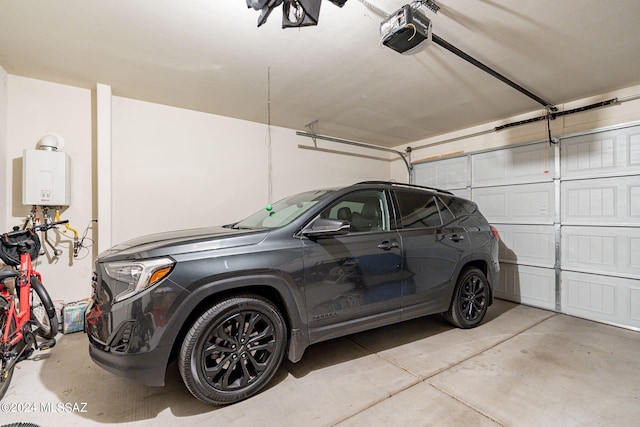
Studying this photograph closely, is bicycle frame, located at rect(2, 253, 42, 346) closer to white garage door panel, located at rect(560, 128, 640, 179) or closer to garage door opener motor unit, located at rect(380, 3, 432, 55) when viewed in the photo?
garage door opener motor unit, located at rect(380, 3, 432, 55)

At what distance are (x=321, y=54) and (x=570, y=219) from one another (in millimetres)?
4011

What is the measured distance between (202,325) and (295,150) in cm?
377

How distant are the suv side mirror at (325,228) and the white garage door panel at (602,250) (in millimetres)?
3719

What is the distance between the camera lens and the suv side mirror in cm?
202

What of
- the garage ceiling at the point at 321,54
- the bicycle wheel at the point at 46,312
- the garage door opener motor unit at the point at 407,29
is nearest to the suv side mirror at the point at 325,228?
the garage door opener motor unit at the point at 407,29

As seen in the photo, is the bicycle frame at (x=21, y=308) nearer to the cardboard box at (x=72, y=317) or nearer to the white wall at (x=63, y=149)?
the cardboard box at (x=72, y=317)

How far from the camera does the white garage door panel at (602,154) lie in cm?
323

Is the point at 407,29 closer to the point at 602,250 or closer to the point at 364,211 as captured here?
the point at 364,211

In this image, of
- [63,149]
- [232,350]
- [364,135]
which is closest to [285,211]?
[232,350]

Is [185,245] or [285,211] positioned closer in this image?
[185,245]

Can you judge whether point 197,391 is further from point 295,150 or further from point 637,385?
point 295,150

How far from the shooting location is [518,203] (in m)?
4.27

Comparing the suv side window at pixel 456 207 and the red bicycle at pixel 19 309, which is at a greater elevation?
the suv side window at pixel 456 207

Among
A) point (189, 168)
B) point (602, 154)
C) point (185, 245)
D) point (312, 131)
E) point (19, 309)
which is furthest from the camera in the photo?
point (312, 131)
